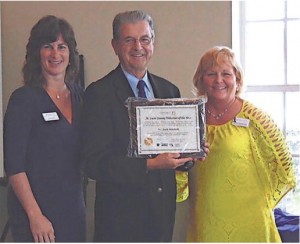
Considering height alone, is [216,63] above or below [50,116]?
above

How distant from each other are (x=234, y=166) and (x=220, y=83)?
271 mm

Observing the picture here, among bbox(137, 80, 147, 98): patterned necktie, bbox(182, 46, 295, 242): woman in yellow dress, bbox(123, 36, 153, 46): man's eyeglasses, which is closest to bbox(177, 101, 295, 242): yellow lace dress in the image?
bbox(182, 46, 295, 242): woman in yellow dress

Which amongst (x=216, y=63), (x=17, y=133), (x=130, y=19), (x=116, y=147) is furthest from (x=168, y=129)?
(x=17, y=133)

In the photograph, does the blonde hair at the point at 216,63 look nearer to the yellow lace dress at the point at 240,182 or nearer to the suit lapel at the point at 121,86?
the yellow lace dress at the point at 240,182

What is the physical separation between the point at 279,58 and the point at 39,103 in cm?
82

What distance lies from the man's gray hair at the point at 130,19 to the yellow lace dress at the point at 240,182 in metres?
0.40

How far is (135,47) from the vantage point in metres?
1.27

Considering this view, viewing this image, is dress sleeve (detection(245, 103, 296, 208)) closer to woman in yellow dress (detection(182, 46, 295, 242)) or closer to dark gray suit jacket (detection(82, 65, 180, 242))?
woman in yellow dress (detection(182, 46, 295, 242))

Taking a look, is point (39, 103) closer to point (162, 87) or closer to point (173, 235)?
point (162, 87)

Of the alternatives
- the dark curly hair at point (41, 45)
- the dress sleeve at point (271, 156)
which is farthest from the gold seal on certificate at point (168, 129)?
the dark curly hair at point (41, 45)

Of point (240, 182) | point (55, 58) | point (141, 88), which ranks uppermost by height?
point (55, 58)

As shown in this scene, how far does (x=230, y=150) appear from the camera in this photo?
4.17 ft

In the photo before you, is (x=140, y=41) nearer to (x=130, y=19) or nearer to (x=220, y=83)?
(x=130, y=19)

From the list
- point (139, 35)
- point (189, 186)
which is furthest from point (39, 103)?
point (189, 186)
